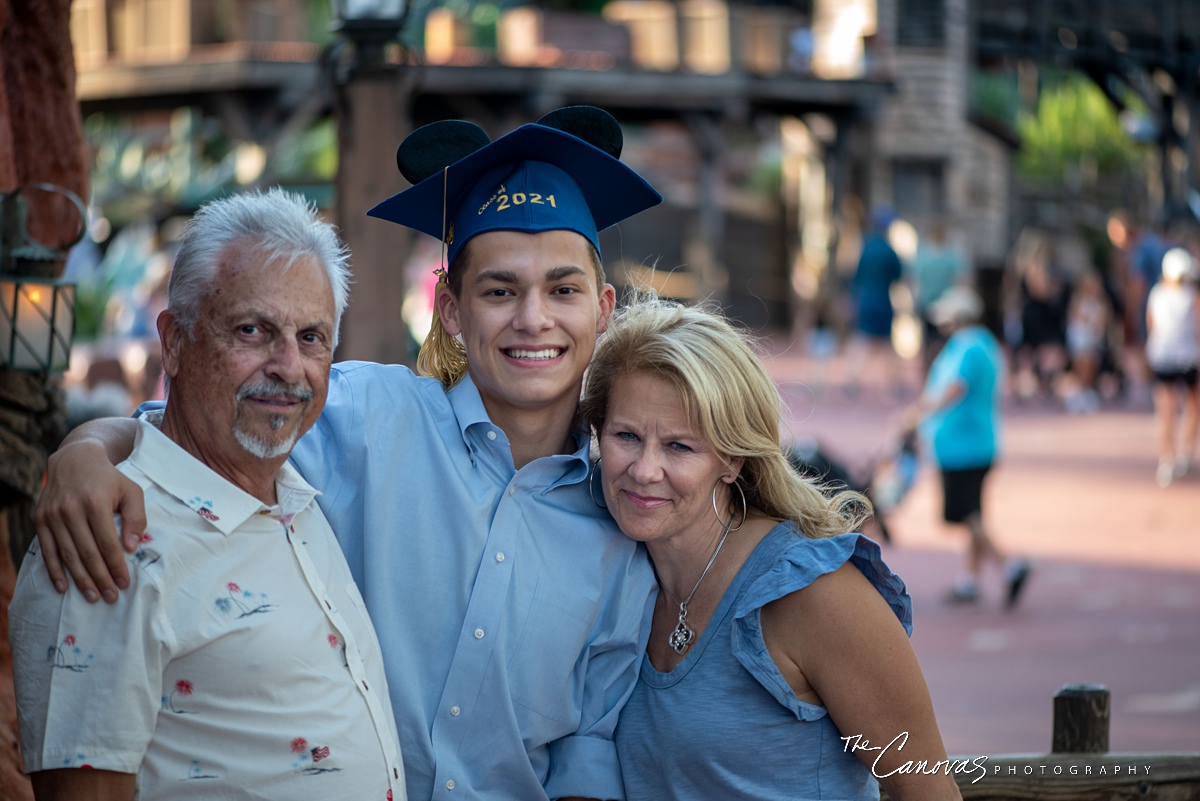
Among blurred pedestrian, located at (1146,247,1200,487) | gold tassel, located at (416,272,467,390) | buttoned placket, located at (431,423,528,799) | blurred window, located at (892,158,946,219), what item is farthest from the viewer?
blurred window, located at (892,158,946,219)

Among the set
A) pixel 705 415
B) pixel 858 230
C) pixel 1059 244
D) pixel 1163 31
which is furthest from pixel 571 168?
pixel 1059 244

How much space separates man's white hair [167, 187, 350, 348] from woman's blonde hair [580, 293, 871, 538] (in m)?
0.63

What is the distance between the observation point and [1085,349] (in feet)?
51.5

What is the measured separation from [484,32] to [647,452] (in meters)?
18.4

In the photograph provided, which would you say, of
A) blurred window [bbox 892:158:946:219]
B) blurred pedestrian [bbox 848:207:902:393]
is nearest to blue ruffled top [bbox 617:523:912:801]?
blurred pedestrian [bbox 848:207:902:393]

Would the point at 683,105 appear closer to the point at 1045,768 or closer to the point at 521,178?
the point at 1045,768

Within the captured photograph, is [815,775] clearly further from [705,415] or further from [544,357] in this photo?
[544,357]

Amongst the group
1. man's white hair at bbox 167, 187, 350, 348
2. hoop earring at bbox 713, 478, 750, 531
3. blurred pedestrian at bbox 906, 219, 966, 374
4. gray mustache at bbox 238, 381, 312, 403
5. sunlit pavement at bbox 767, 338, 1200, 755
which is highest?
blurred pedestrian at bbox 906, 219, 966, 374

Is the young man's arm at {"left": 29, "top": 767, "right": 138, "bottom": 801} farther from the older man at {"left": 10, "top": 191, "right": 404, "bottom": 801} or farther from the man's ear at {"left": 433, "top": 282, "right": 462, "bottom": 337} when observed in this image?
the man's ear at {"left": 433, "top": 282, "right": 462, "bottom": 337}

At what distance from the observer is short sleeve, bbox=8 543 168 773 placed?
1.88m

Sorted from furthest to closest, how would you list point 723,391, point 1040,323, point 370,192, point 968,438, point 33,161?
point 1040,323 → point 968,438 → point 370,192 → point 33,161 → point 723,391

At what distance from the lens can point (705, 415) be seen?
246 cm

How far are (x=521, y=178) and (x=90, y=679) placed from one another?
1.20 metres

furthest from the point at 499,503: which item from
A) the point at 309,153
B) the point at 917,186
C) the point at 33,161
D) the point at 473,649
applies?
the point at 917,186
